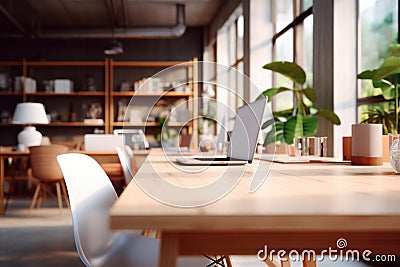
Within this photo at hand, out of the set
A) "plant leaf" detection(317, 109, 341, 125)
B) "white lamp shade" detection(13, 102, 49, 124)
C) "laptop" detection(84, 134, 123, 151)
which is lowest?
"laptop" detection(84, 134, 123, 151)

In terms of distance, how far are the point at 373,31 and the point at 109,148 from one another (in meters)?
3.15

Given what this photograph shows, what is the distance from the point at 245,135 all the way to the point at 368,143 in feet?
1.56

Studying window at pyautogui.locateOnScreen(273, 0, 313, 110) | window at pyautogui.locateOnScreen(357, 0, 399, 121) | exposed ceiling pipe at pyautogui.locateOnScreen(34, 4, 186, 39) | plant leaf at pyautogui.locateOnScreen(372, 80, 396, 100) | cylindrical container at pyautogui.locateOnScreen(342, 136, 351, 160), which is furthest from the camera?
exposed ceiling pipe at pyautogui.locateOnScreen(34, 4, 186, 39)

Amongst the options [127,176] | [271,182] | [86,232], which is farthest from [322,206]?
[127,176]

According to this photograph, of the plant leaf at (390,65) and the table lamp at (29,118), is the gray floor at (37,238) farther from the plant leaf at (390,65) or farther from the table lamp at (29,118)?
the plant leaf at (390,65)

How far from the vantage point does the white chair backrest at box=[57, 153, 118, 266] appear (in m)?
1.43

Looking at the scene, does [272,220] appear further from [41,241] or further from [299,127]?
[41,241]

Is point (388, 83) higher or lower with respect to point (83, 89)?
lower

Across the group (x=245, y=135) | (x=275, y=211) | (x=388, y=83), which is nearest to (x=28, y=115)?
(x=388, y=83)

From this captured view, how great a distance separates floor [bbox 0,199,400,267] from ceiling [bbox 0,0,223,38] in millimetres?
3992

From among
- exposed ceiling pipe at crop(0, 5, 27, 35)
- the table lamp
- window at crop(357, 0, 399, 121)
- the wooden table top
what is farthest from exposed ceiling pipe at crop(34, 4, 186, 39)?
the wooden table top

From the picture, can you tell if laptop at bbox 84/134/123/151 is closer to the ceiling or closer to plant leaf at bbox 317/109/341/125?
plant leaf at bbox 317/109/341/125

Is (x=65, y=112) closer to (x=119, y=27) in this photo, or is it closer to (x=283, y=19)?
(x=119, y=27)

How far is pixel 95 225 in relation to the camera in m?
1.61
